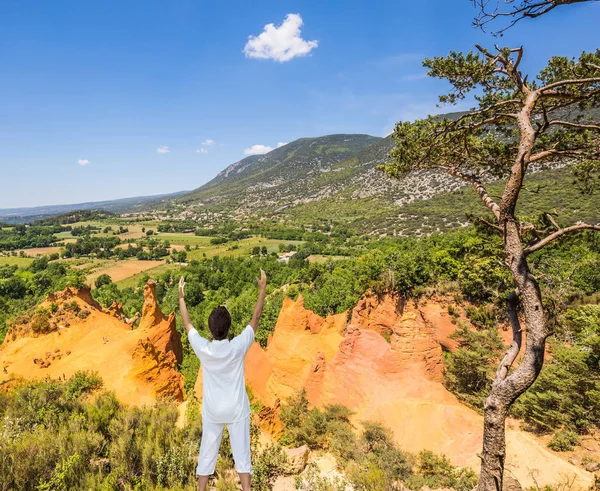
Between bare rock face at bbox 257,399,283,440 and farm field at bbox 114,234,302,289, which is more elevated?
bare rock face at bbox 257,399,283,440

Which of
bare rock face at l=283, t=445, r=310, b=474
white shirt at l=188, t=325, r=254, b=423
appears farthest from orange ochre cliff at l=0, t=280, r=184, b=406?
white shirt at l=188, t=325, r=254, b=423

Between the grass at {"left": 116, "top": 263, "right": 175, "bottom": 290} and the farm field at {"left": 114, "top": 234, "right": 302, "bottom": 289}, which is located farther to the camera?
the farm field at {"left": 114, "top": 234, "right": 302, "bottom": 289}

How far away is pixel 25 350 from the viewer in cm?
1531

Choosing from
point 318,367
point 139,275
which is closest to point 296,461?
point 318,367

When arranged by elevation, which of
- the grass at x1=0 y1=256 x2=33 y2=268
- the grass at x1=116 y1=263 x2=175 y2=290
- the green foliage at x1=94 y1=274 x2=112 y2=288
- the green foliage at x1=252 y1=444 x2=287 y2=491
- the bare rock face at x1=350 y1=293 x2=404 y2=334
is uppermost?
the green foliage at x1=252 y1=444 x2=287 y2=491

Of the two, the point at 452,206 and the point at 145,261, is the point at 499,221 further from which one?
the point at 145,261

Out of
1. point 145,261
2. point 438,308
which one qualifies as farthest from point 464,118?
point 145,261

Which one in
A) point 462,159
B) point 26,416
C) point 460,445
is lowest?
point 460,445

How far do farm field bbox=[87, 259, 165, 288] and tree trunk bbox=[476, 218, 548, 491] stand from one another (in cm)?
8897

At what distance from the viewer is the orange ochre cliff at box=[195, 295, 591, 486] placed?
848 cm

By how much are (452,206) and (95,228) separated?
197 metres

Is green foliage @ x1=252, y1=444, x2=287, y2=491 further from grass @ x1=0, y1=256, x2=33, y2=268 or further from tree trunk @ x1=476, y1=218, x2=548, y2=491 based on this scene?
grass @ x1=0, y1=256, x2=33, y2=268

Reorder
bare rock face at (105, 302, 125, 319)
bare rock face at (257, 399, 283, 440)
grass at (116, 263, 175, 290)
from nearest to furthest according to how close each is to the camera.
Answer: bare rock face at (257, 399, 283, 440), bare rock face at (105, 302, 125, 319), grass at (116, 263, 175, 290)

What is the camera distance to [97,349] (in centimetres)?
1509
